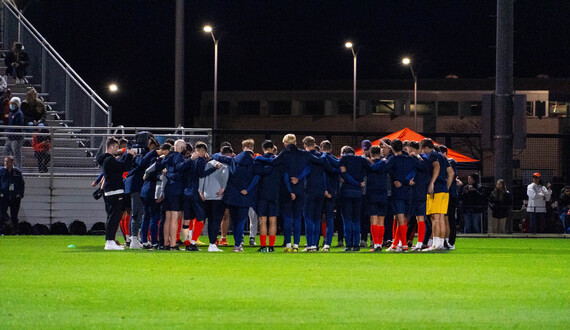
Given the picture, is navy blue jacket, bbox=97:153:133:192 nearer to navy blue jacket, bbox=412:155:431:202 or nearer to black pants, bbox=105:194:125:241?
black pants, bbox=105:194:125:241

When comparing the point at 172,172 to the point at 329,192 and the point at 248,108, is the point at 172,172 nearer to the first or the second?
the point at 329,192

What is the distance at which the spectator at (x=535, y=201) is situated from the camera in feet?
98.8

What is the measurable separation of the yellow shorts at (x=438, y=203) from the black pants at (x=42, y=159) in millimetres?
12553

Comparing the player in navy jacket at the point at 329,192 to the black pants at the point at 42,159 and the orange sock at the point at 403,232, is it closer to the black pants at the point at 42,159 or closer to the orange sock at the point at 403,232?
the orange sock at the point at 403,232

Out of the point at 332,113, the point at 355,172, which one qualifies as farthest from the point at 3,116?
the point at 332,113

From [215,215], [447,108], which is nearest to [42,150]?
[215,215]

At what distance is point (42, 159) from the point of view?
93.1 feet

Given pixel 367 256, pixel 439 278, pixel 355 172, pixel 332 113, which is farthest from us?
pixel 332 113

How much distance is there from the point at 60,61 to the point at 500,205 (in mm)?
13339

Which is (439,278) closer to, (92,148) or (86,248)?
(86,248)

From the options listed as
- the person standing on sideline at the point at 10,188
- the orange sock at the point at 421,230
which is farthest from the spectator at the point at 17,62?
the orange sock at the point at 421,230

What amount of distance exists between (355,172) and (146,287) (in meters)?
7.72

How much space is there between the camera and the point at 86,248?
20172 millimetres

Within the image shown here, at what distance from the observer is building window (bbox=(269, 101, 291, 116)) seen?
3839 inches
